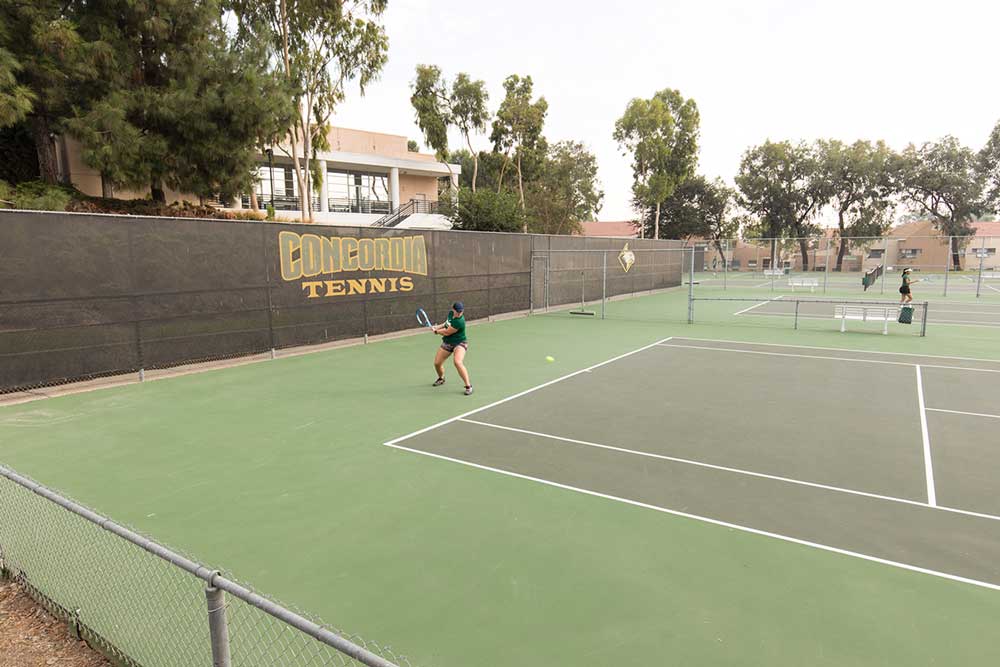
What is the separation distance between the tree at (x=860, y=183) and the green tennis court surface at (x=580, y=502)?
55.3m

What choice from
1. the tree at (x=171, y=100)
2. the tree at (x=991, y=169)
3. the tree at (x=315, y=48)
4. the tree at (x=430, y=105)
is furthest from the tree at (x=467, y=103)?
the tree at (x=991, y=169)

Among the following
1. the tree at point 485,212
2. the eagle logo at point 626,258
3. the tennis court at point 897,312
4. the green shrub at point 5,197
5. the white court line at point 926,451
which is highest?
the tree at point 485,212

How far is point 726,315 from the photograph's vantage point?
21875 mm

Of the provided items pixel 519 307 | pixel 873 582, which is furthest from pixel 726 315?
pixel 873 582

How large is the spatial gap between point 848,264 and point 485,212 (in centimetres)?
4457

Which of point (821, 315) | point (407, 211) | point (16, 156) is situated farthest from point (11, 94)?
point (821, 315)

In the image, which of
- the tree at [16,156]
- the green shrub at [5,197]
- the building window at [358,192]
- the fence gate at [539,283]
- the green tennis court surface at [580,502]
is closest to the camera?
the green tennis court surface at [580,502]

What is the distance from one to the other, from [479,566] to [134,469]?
454 cm

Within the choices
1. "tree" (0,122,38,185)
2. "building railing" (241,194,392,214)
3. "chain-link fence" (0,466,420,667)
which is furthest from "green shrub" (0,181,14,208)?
"chain-link fence" (0,466,420,667)

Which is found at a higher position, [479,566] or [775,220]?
[775,220]

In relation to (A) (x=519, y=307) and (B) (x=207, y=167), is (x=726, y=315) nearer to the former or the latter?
(A) (x=519, y=307)

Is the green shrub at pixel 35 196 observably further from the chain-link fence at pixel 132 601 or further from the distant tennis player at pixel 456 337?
the chain-link fence at pixel 132 601

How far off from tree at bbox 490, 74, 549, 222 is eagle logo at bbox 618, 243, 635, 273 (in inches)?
557

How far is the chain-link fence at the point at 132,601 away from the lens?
11.6 ft
